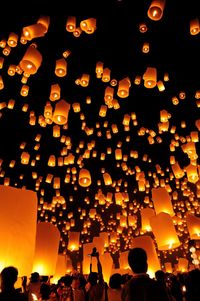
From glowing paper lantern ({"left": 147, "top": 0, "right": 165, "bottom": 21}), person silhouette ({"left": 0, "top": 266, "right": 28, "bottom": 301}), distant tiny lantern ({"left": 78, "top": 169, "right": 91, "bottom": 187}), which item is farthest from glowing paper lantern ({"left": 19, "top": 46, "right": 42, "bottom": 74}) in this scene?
person silhouette ({"left": 0, "top": 266, "right": 28, "bottom": 301})

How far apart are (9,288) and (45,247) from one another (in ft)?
6.10

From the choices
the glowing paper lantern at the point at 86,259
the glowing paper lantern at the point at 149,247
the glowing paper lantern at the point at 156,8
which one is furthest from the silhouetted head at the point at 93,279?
the glowing paper lantern at the point at 156,8

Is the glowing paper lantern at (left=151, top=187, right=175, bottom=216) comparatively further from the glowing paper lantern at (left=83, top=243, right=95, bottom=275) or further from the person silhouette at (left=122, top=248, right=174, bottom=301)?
the person silhouette at (left=122, top=248, right=174, bottom=301)

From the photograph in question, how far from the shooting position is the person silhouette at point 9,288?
6.96 feet

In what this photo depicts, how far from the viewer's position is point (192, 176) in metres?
6.93

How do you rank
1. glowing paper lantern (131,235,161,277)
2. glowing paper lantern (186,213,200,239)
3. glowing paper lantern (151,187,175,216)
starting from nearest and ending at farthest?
glowing paper lantern (131,235,161,277), glowing paper lantern (151,187,175,216), glowing paper lantern (186,213,200,239)

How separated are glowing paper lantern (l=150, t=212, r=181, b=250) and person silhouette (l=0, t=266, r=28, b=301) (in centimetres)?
324

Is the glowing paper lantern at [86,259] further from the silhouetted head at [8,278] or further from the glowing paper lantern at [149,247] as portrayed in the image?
the silhouetted head at [8,278]

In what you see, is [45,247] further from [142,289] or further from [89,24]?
[89,24]

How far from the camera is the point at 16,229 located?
325 centimetres

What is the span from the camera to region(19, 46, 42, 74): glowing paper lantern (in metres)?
4.31

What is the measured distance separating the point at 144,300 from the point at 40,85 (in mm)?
7057

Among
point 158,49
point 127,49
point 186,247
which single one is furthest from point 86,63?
point 186,247

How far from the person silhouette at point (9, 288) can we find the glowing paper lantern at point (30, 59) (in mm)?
2880
